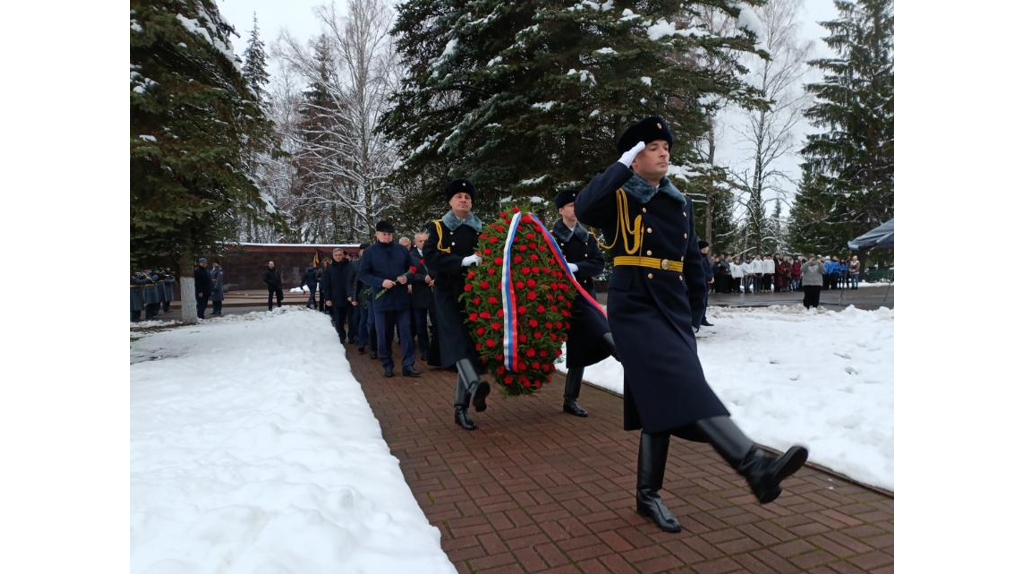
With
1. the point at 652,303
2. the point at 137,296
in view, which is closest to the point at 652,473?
the point at 652,303

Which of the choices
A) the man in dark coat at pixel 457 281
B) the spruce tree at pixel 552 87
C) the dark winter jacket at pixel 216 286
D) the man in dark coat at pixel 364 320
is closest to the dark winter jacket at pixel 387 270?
the man in dark coat at pixel 364 320

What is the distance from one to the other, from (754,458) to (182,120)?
9567 millimetres

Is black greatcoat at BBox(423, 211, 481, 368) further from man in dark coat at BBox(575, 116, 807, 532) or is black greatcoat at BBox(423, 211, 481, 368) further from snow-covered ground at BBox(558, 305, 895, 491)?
snow-covered ground at BBox(558, 305, 895, 491)

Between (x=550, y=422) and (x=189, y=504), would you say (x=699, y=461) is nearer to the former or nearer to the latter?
(x=550, y=422)

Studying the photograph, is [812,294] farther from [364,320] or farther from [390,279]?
[390,279]

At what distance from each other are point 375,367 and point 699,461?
586 cm

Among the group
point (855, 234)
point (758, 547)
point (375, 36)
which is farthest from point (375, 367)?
point (855, 234)

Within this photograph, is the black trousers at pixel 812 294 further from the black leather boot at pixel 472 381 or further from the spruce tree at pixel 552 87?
the black leather boot at pixel 472 381

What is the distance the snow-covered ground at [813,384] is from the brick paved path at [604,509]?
505 mm

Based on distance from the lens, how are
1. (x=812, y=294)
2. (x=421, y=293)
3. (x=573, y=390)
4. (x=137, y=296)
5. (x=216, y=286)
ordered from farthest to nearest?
1. (x=216, y=286)
2. (x=137, y=296)
3. (x=812, y=294)
4. (x=421, y=293)
5. (x=573, y=390)

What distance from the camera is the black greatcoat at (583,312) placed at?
540 cm

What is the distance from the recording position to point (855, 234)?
29.7m

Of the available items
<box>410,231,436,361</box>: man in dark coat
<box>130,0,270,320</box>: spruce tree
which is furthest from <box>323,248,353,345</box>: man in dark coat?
<box>410,231,436,361</box>: man in dark coat

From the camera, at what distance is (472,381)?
5.32 metres
